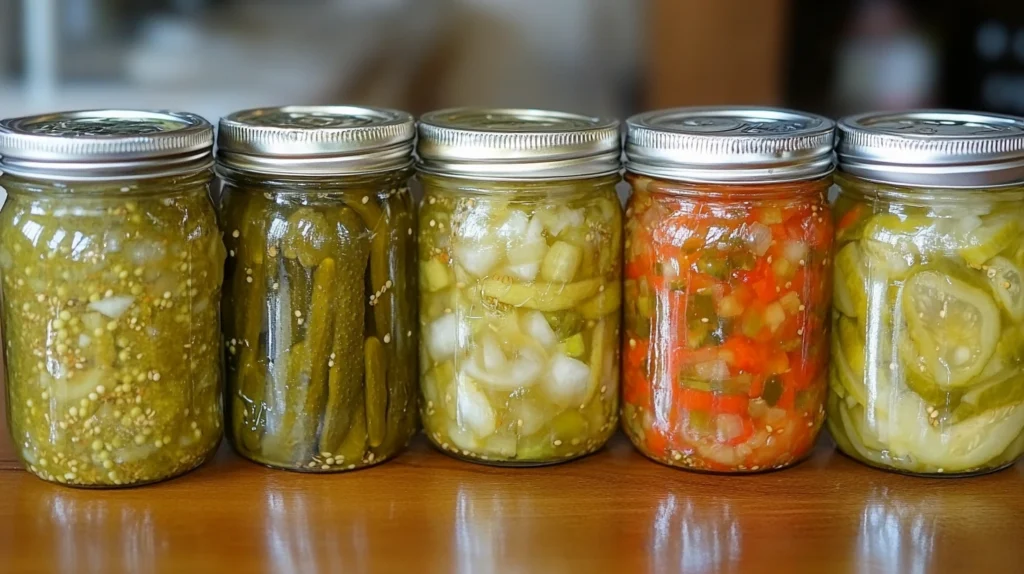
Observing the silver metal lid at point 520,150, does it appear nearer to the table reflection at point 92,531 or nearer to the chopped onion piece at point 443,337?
the chopped onion piece at point 443,337

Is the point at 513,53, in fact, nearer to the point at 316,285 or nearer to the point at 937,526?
the point at 316,285

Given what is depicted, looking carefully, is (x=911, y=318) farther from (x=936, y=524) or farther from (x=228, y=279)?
(x=228, y=279)

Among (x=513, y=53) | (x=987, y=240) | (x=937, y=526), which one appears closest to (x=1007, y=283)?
(x=987, y=240)

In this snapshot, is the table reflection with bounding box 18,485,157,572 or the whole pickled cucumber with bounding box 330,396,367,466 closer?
the table reflection with bounding box 18,485,157,572

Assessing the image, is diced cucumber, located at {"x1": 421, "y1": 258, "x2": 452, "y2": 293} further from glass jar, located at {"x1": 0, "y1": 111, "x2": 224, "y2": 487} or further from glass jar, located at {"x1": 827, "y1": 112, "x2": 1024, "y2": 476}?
glass jar, located at {"x1": 827, "y1": 112, "x2": 1024, "y2": 476}

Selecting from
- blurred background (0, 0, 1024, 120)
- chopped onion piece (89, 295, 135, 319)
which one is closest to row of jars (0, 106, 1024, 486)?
chopped onion piece (89, 295, 135, 319)

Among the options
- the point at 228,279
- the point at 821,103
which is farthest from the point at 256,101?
the point at 228,279

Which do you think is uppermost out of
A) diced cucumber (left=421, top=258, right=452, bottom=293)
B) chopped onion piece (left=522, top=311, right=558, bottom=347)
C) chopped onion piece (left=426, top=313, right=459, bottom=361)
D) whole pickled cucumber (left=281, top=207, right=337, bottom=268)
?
whole pickled cucumber (left=281, top=207, right=337, bottom=268)
